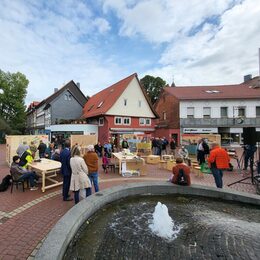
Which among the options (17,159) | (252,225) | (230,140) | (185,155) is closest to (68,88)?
(230,140)

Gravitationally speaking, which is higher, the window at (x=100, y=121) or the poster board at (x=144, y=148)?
the window at (x=100, y=121)

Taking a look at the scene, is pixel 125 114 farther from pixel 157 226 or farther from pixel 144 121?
pixel 157 226

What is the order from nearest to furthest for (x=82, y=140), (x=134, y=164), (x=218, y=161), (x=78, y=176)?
(x=78, y=176), (x=218, y=161), (x=134, y=164), (x=82, y=140)

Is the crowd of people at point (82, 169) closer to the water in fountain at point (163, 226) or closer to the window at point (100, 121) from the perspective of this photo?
the water in fountain at point (163, 226)

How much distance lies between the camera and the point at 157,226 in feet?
16.5

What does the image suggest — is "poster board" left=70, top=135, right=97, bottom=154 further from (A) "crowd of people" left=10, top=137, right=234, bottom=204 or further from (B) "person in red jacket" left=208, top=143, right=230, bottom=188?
(B) "person in red jacket" left=208, top=143, right=230, bottom=188

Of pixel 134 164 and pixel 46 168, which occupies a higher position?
pixel 46 168

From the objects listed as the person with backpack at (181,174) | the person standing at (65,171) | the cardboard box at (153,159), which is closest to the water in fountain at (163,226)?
the person with backpack at (181,174)

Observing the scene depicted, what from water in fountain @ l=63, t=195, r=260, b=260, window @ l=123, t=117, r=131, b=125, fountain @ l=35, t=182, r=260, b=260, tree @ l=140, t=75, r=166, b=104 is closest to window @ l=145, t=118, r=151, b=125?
window @ l=123, t=117, r=131, b=125

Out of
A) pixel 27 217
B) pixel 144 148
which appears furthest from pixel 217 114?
pixel 27 217

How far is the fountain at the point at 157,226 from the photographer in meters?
3.96

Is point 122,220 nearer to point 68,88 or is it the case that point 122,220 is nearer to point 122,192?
point 122,192

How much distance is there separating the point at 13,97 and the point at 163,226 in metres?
49.4

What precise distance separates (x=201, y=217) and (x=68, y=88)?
125 ft
